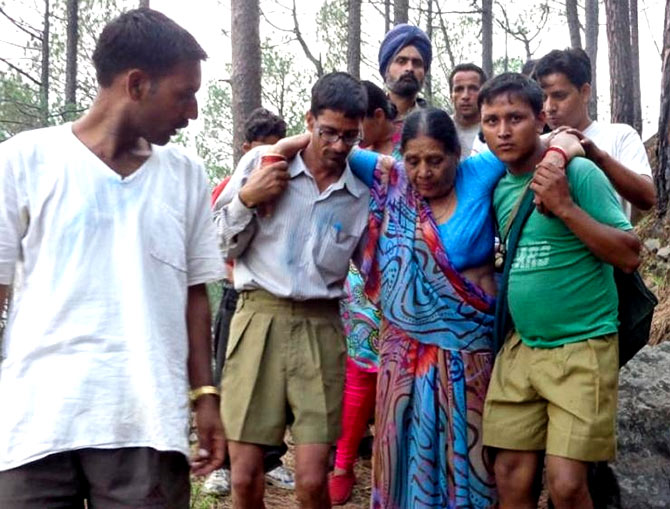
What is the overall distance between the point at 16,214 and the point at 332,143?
5.18ft

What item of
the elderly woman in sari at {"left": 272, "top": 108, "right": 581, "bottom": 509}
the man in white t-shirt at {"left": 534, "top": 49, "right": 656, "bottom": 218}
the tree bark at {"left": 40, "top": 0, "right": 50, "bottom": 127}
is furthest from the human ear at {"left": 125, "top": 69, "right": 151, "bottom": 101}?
the tree bark at {"left": 40, "top": 0, "right": 50, "bottom": 127}

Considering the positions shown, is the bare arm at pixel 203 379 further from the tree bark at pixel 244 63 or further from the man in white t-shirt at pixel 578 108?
the tree bark at pixel 244 63

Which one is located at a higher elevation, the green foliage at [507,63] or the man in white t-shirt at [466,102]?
the green foliage at [507,63]

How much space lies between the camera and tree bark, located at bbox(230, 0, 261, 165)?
8.10 meters

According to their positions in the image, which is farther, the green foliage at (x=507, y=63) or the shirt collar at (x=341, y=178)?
the green foliage at (x=507, y=63)

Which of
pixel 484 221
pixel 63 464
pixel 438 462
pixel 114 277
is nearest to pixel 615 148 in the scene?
pixel 484 221

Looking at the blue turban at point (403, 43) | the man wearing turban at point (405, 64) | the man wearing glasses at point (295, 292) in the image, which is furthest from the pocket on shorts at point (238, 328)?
the blue turban at point (403, 43)

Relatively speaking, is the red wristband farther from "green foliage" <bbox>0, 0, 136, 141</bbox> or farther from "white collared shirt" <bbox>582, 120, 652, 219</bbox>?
"green foliage" <bbox>0, 0, 136, 141</bbox>

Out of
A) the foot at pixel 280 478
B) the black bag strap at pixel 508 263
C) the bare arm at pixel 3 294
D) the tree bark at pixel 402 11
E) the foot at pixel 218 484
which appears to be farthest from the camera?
the tree bark at pixel 402 11

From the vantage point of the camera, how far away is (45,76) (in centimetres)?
1468

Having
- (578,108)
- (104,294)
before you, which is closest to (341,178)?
(578,108)

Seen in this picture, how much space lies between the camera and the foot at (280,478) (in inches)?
191

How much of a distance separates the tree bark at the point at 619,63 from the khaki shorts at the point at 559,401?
863 cm

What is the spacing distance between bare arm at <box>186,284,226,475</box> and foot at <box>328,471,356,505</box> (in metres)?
2.29
